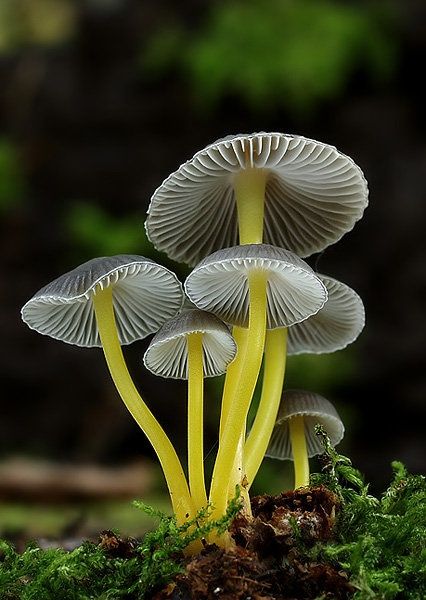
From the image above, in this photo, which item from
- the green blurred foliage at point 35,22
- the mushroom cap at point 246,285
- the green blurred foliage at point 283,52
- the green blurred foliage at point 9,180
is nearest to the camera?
the mushroom cap at point 246,285

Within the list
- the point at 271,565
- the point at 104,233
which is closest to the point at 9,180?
the point at 104,233

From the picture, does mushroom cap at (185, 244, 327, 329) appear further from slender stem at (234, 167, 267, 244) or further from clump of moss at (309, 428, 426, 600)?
clump of moss at (309, 428, 426, 600)

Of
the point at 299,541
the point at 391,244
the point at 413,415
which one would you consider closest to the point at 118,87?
the point at 391,244

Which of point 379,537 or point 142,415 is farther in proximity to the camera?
point 142,415

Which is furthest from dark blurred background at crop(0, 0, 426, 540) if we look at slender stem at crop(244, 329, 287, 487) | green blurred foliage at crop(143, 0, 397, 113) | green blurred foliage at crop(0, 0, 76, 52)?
slender stem at crop(244, 329, 287, 487)

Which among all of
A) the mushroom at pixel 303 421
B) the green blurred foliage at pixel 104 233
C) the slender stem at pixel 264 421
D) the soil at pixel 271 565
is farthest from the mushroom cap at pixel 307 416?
the green blurred foliage at pixel 104 233

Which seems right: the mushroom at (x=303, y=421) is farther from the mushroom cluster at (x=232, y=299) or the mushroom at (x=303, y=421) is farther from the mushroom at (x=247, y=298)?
the mushroom at (x=247, y=298)

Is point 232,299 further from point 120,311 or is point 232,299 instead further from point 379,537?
point 379,537

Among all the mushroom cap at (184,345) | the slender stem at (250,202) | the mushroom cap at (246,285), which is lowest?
the mushroom cap at (184,345)
